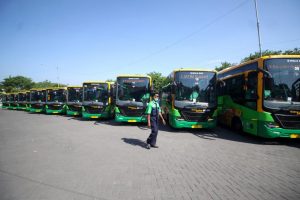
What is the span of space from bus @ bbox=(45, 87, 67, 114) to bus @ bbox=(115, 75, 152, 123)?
10.4 m

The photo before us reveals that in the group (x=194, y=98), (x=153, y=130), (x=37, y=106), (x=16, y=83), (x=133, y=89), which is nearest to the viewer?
(x=153, y=130)

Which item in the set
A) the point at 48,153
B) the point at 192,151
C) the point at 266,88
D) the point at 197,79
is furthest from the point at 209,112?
the point at 48,153

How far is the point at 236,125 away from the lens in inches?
425

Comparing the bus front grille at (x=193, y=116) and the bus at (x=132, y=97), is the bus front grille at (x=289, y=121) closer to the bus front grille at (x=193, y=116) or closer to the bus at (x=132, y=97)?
the bus front grille at (x=193, y=116)

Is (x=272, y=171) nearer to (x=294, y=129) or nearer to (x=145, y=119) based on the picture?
(x=294, y=129)

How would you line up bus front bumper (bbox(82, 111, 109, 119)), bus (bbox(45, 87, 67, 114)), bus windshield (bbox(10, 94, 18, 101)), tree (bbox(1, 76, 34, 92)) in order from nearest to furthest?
bus front bumper (bbox(82, 111, 109, 119)), bus (bbox(45, 87, 67, 114)), bus windshield (bbox(10, 94, 18, 101)), tree (bbox(1, 76, 34, 92))

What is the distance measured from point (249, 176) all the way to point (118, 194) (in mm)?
3051

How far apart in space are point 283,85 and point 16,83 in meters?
89.5

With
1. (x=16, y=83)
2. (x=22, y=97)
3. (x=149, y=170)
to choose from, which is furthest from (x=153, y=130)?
(x=16, y=83)

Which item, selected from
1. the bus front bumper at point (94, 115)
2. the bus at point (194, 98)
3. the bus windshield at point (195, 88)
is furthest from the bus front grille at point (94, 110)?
the bus windshield at point (195, 88)

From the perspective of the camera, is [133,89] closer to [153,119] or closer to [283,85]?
[153,119]

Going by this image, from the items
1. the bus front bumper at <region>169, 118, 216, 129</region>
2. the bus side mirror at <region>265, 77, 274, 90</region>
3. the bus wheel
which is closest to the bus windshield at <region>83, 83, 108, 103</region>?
the bus front bumper at <region>169, 118, 216, 129</region>

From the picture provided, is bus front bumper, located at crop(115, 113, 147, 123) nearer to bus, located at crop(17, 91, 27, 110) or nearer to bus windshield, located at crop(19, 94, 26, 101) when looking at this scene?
bus, located at crop(17, 91, 27, 110)

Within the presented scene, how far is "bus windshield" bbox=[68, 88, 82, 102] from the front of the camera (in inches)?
758
